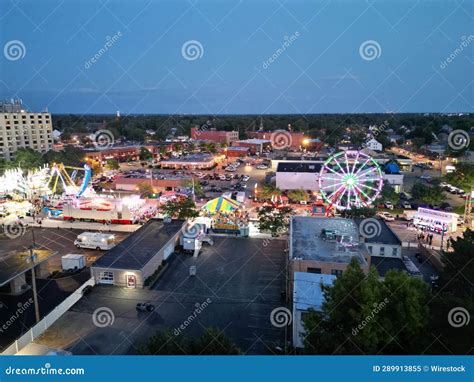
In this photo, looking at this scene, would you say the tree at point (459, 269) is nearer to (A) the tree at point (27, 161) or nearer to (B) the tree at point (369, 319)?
(B) the tree at point (369, 319)

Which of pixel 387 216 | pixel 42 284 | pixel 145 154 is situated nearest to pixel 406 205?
pixel 387 216

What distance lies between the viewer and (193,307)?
8.90 metres

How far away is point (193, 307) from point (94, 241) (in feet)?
19.6

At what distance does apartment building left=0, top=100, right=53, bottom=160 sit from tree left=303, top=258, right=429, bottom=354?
1370 inches

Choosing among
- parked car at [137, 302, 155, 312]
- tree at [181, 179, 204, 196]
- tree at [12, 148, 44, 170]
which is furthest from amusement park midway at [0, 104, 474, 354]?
tree at [12, 148, 44, 170]

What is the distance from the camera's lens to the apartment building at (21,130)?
33812mm

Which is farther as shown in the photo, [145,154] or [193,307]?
[145,154]

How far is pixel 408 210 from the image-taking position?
61.9 ft

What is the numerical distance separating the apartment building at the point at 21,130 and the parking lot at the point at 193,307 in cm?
2936

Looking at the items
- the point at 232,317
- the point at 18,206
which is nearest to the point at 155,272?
the point at 232,317

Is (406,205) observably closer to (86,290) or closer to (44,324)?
(86,290)

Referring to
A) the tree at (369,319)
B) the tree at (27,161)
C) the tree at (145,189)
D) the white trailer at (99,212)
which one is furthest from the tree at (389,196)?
the tree at (27,161)

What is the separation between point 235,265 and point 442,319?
6176mm

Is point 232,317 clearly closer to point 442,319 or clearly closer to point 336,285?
point 336,285
